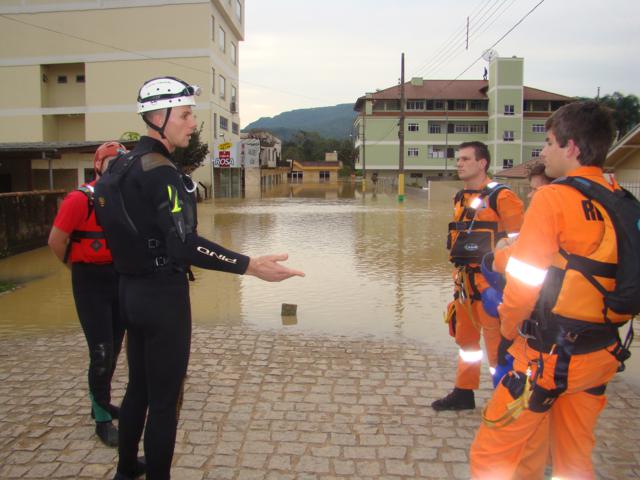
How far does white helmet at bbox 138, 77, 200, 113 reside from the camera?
2824mm

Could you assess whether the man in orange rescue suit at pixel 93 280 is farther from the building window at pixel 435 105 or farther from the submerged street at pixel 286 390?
the building window at pixel 435 105

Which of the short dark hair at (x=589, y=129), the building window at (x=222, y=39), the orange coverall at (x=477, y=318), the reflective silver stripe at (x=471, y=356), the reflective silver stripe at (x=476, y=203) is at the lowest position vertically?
the reflective silver stripe at (x=471, y=356)

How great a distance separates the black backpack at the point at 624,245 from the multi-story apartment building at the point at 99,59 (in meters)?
38.9

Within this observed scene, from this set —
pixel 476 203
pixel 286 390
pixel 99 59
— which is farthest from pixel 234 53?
pixel 476 203

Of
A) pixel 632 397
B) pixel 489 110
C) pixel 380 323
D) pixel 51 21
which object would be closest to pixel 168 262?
pixel 632 397

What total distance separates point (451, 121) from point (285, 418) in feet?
239

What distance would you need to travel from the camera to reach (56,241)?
3.81 metres

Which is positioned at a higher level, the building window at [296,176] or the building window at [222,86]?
→ the building window at [222,86]

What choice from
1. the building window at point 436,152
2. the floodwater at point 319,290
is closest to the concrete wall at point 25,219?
the floodwater at point 319,290

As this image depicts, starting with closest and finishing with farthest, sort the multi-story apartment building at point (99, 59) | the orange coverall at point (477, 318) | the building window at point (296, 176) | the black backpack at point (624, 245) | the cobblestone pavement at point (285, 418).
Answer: the black backpack at point (624, 245) → the cobblestone pavement at point (285, 418) → the orange coverall at point (477, 318) → the multi-story apartment building at point (99, 59) → the building window at point (296, 176)

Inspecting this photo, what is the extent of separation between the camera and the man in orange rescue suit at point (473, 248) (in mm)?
4125

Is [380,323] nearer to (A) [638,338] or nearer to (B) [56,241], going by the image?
(A) [638,338]

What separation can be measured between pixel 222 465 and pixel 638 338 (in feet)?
17.3

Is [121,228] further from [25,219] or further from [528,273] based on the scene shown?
[25,219]
